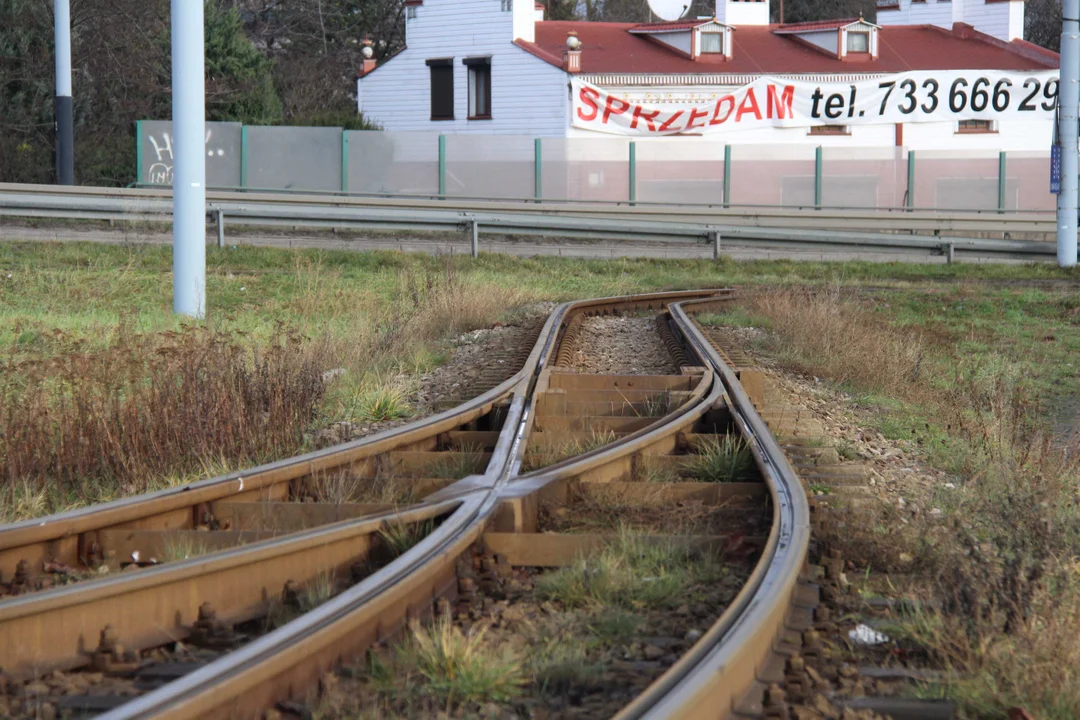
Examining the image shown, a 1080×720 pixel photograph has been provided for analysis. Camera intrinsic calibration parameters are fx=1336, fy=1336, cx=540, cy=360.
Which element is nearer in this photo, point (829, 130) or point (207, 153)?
point (207, 153)

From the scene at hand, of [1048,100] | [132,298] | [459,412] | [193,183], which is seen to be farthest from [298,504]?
[1048,100]

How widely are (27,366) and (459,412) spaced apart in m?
2.73

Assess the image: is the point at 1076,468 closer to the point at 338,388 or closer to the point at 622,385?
the point at 622,385

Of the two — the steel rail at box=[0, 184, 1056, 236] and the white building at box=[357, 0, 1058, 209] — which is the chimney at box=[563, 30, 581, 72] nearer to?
the white building at box=[357, 0, 1058, 209]

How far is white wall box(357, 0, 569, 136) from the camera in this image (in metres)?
38.9

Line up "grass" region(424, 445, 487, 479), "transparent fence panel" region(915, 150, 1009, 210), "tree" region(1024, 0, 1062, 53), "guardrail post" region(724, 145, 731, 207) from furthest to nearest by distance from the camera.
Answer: "tree" region(1024, 0, 1062, 53), "transparent fence panel" region(915, 150, 1009, 210), "guardrail post" region(724, 145, 731, 207), "grass" region(424, 445, 487, 479)

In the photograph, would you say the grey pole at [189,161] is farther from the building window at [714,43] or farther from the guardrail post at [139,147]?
the building window at [714,43]

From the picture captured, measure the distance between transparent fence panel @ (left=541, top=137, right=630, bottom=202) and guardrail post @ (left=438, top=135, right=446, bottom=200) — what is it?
2476mm

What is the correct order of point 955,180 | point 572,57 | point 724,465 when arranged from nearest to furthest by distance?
point 724,465
point 955,180
point 572,57

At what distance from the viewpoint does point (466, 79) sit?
41156mm

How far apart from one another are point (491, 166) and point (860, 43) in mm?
16486

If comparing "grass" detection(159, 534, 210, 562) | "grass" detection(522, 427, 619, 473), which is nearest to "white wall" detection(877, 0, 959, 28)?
"grass" detection(522, 427, 619, 473)

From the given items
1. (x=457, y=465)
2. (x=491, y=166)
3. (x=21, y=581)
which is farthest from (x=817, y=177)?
(x=21, y=581)

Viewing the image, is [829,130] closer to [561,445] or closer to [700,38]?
[700,38]
